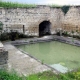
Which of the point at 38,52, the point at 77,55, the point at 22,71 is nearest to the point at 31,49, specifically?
the point at 38,52

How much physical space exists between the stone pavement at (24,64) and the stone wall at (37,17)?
4841mm

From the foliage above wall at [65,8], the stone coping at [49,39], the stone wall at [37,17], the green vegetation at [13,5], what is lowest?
the stone coping at [49,39]

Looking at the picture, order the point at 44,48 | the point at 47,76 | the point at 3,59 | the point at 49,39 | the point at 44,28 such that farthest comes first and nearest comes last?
the point at 44,28 < the point at 49,39 < the point at 44,48 < the point at 47,76 < the point at 3,59

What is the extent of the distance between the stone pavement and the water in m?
0.82

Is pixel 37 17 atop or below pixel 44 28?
atop

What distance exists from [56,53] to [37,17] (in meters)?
5.07

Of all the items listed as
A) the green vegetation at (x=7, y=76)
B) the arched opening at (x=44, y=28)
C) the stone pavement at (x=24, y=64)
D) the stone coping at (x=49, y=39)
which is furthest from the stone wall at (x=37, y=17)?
the green vegetation at (x=7, y=76)

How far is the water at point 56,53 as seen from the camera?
30.8 feet

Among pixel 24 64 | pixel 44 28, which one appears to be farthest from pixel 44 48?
pixel 44 28

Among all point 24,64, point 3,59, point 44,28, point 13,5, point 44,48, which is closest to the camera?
point 3,59

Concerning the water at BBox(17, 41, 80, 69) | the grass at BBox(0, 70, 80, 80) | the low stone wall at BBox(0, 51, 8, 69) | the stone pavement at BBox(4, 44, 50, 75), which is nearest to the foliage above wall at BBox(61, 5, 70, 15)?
the water at BBox(17, 41, 80, 69)

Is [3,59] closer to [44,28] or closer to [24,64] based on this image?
[24,64]

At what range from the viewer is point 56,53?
36.7 feet

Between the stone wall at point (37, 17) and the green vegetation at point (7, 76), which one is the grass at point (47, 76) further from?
the stone wall at point (37, 17)
